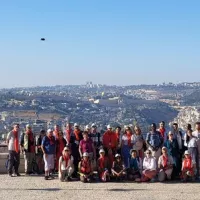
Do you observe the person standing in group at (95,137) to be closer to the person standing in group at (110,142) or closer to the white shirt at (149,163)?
the person standing in group at (110,142)

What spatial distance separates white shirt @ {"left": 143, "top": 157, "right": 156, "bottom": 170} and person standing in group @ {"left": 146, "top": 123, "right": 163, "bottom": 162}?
33 centimetres

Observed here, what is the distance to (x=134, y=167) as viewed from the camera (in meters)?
12.3

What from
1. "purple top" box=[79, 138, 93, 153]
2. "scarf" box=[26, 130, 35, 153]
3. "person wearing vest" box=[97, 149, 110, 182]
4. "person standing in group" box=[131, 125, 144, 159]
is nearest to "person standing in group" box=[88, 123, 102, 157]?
"purple top" box=[79, 138, 93, 153]

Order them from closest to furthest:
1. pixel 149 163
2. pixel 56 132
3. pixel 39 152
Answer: pixel 149 163
pixel 56 132
pixel 39 152

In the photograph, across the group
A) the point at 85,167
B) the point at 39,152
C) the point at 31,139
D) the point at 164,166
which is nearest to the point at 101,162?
the point at 85,167

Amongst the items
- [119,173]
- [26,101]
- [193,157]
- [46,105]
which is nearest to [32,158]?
[119,173]

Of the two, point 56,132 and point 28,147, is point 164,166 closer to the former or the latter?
point 56,132

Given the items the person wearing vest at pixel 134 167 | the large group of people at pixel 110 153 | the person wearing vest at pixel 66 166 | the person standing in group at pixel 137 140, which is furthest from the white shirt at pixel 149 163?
the person wearing vest at pixel 66 166

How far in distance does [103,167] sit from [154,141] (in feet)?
5.37

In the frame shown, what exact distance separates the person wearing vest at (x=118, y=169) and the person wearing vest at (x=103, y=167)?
0.18 m

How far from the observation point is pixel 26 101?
80312 millimetres

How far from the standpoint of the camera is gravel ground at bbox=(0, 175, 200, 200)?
34.0 ft

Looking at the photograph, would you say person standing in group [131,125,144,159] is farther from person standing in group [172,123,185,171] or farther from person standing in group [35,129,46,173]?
person standing in group [35,129,46,173]

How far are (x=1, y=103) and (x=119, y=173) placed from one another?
68.0 m
